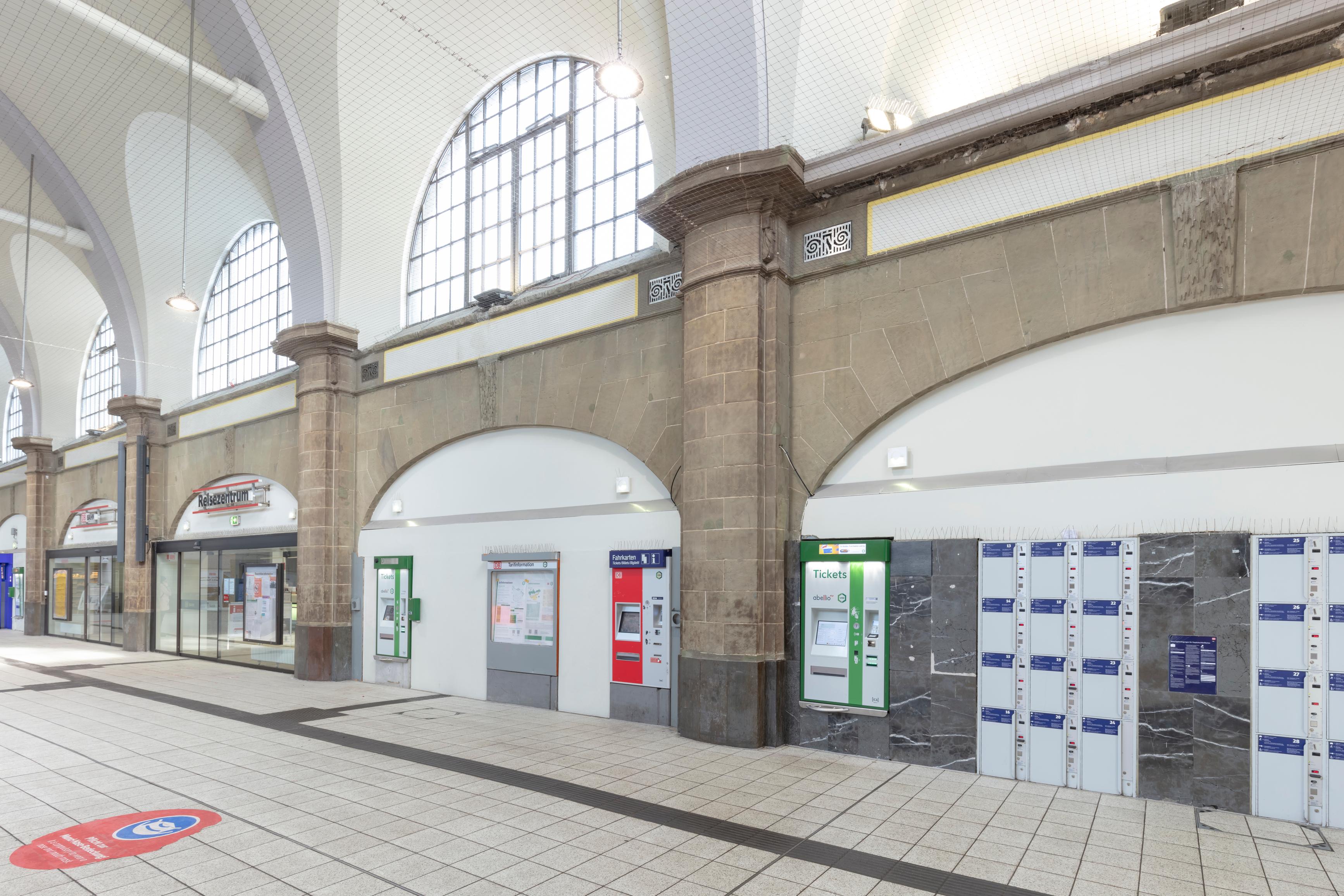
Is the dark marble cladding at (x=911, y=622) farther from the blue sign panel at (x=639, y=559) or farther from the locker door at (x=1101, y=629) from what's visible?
the blue sign panel at (x=639, y=559)

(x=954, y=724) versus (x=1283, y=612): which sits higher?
(x=1283, y=612)

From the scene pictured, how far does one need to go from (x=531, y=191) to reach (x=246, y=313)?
8.84m

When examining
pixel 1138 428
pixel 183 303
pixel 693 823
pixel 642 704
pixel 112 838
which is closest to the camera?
pixel 112 838

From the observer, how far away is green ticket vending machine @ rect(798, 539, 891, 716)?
6.86m

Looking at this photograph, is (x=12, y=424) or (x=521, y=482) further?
(x=12, y=424)

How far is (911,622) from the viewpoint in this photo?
22.0 feet

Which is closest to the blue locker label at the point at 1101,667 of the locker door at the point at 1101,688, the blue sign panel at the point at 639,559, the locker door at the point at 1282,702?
the locker door at the point at 1101,688

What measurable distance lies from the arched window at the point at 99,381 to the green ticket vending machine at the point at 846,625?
2036cm

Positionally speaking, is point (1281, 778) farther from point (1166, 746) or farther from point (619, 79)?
point (619, 79)

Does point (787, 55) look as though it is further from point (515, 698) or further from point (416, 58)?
point (515, 698)

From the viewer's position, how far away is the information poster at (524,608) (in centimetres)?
951

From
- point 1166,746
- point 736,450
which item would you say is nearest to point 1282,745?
point 1166,746

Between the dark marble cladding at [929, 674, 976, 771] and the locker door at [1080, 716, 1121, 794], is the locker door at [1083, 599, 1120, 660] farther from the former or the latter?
the dark marble cladding at [929, 674, 976, 771]

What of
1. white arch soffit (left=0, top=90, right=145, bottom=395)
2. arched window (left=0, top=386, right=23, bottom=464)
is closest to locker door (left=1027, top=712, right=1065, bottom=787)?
white arch soffit (left=0, top=90, right=145, bottom=395)
